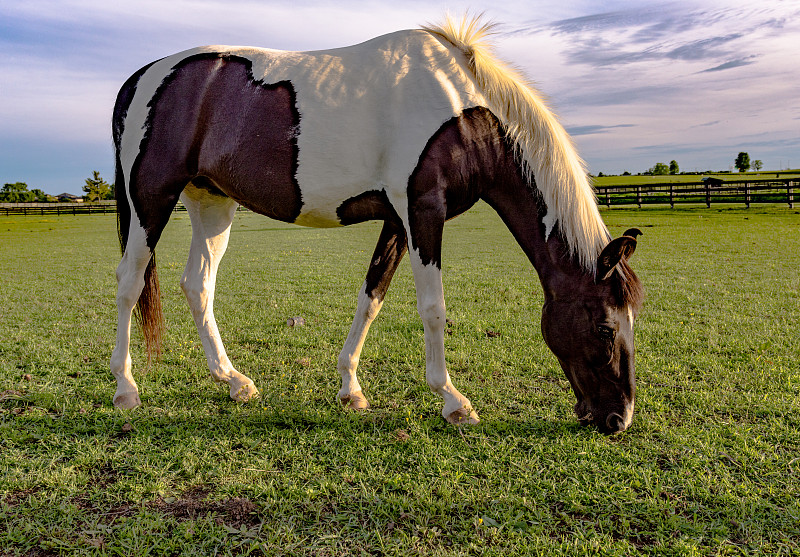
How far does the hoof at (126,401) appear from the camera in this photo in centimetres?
358

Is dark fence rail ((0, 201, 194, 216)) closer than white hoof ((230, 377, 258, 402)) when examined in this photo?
No

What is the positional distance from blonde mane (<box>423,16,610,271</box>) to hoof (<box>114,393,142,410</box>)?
302cm

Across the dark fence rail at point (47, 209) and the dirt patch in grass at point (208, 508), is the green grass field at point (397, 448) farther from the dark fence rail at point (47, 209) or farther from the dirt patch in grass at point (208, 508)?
the dark fence rail at point (47, 209)

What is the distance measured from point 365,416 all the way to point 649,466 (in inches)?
67.0

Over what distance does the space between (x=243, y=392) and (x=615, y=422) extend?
252 cm

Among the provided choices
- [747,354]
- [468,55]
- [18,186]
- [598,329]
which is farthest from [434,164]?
[18,186]

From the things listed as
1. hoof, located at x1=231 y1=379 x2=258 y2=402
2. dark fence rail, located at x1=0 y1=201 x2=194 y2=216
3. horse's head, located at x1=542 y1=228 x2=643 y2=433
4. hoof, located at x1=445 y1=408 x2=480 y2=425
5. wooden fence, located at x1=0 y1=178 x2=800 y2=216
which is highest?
dark fence rail, located at x1=0 y1=201 x2=194 y2=216

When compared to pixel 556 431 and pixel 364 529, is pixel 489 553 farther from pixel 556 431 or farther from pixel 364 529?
pixel 556 431

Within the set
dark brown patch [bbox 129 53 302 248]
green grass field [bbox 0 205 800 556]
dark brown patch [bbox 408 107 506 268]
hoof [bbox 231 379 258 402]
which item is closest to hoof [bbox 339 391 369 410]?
green grass field [bbox 0 205 800 556]

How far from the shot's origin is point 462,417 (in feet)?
10.8

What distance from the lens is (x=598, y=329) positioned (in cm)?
301

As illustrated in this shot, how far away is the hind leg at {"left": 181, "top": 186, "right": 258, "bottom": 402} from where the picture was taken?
3.97 metres

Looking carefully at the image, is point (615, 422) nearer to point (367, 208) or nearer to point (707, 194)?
point (367, 208)

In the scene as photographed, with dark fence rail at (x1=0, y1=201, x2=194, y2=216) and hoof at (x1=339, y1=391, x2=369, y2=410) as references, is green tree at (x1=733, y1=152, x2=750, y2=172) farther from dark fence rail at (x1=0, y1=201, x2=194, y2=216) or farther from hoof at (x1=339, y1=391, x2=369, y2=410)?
hoof at (x1=339, y1=391, x2=369, y2=410)
